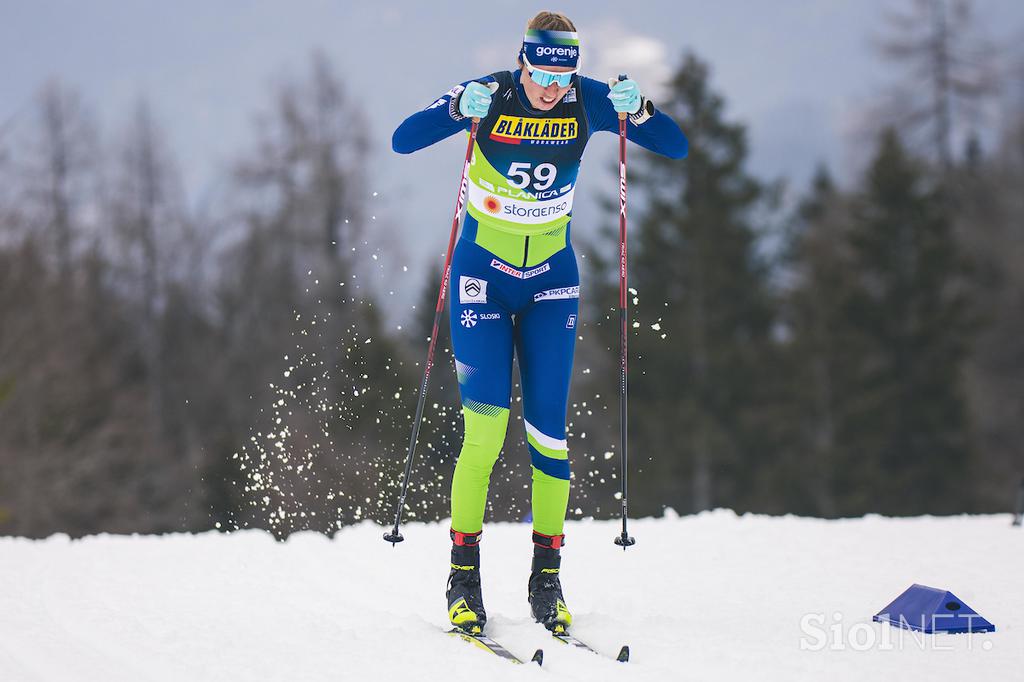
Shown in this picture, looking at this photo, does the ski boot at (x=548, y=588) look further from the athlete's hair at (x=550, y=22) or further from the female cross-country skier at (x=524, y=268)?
the athlete's hair at (x=550, y=22)

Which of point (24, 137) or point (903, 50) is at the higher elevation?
point (903, 50)

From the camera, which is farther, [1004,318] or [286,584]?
[1004,318]

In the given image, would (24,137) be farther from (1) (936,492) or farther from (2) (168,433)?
(1) (936,492)

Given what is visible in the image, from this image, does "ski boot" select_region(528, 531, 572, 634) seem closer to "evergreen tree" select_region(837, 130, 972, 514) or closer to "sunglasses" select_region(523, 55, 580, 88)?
"sunglasses" select_region(523, 55, 580, 88)

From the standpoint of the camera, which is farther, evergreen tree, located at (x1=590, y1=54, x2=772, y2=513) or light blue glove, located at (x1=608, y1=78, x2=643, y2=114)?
evergreen tree, located at (x1=590, y1=54, x2=772, y2=513)

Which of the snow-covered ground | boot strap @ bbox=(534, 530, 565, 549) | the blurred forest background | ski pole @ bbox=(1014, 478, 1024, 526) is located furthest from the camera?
the blurred forest background

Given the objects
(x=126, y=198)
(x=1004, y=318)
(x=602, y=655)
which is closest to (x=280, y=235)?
(x=126, y=198)

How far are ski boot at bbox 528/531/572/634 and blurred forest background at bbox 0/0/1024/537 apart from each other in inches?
644

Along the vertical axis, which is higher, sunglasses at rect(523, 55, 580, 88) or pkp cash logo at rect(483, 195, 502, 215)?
sunglasses at rect(523, 55, 580, 88)

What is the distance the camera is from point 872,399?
82.3 ft

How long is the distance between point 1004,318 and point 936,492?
5.87 metres

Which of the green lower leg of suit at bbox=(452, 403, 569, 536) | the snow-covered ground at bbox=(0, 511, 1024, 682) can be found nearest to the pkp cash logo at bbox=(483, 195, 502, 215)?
the green lower leg of suit at bbox=(452, 403, 569, 536)

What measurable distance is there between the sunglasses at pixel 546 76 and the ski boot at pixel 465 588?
1.77 meters

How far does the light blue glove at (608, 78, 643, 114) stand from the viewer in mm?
4078
